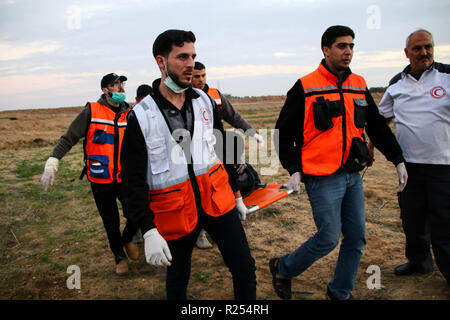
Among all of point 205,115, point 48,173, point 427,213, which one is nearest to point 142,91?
point 48,173

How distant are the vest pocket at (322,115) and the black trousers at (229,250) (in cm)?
102

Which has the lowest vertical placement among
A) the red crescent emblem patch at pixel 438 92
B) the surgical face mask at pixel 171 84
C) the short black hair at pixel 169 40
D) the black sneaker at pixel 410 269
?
the black sneaker at pixel 410 269

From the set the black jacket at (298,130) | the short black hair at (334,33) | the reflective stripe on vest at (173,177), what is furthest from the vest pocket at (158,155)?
the short black hair at (334,33)

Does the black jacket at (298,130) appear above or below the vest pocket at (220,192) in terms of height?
above

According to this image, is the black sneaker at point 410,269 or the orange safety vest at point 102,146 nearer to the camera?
the black sneaker at point 410,269

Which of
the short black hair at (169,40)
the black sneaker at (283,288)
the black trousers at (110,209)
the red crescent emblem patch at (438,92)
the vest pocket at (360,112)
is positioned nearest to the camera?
the short black hair at (169,40)

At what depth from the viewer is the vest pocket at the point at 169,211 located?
7.47 feet

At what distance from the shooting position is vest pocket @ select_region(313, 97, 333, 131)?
2.76 m

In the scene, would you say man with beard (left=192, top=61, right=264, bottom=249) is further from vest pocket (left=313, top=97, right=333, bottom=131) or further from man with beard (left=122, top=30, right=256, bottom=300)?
vest pocket (left=313, top=97, right=333, bottom=131)

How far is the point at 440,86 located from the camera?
10.4ft

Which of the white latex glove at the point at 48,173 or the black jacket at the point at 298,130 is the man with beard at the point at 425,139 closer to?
the black jacket at the point at 298,130

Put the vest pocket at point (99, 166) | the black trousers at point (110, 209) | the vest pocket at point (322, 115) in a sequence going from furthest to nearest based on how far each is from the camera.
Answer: the black trousers at point (110, 209) < the vest pocket at point (99, 166) < the vest pocket at point (322, 115)

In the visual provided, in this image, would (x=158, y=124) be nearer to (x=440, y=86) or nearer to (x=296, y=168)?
(x=296, y=168)

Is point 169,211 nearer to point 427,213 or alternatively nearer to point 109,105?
point 109,105
